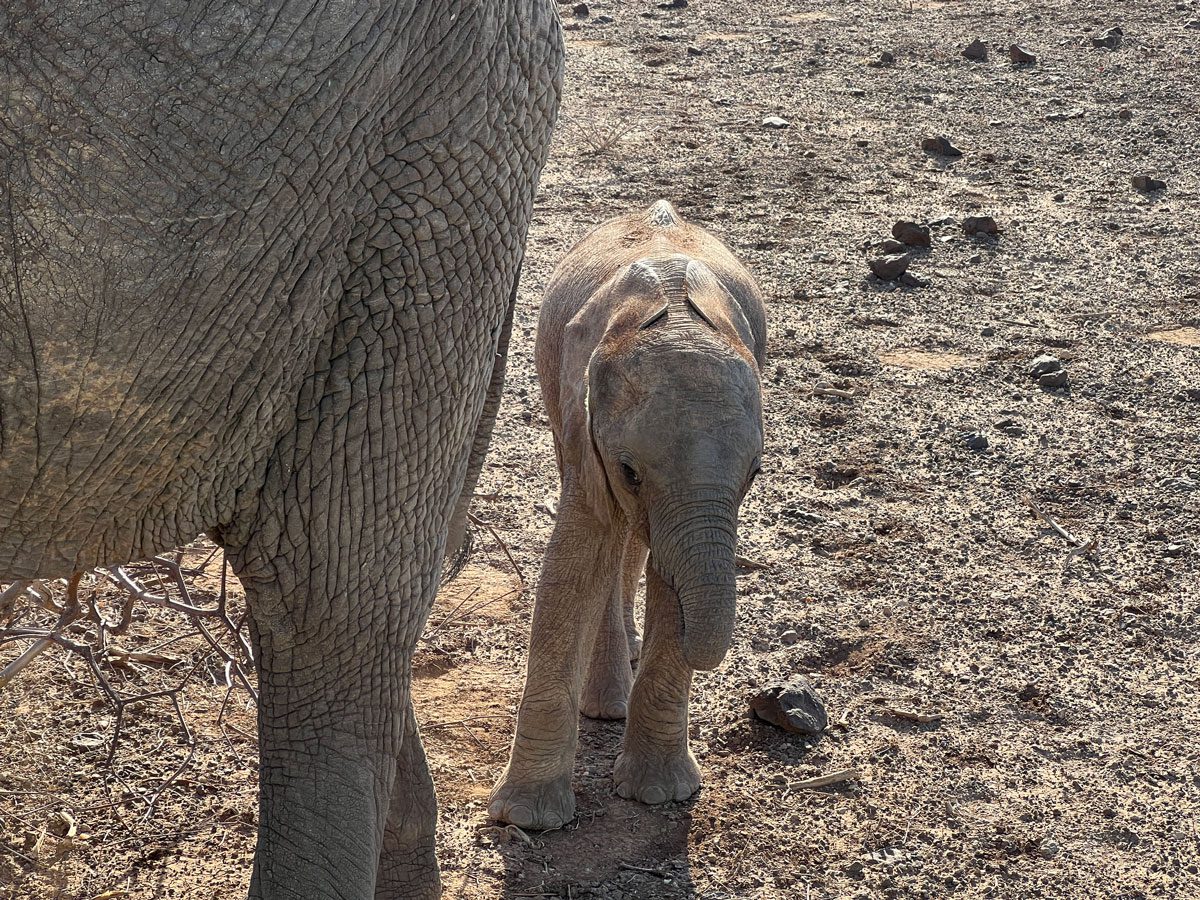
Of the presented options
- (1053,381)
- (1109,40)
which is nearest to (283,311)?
(1053,381)

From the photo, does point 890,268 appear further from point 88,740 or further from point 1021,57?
point 1021,57

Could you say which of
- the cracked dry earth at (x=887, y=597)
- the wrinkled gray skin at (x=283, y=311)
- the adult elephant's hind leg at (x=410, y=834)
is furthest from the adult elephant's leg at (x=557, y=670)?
the wrinkled gray skin at (x=283, y=311)

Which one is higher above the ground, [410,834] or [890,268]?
[890,268]

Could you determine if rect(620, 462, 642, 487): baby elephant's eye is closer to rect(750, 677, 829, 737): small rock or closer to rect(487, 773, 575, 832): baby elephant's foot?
rect(487, 773, 575, 832): baby elephant's foot

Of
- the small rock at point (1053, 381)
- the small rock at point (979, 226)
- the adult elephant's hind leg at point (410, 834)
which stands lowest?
the adult elephant's hind leg at point (410, 834)

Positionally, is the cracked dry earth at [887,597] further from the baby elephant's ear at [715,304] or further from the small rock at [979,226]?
the baby elephant's ear at [715,304]

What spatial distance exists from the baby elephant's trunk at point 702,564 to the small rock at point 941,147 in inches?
240

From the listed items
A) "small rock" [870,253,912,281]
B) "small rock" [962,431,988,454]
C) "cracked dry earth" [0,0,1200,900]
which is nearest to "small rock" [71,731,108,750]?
"cracked dry earth" [0,0,1200,900]

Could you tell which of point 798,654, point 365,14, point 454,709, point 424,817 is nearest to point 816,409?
point 798,654

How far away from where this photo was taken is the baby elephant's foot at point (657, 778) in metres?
3.85

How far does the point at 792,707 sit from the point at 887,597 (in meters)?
0.80

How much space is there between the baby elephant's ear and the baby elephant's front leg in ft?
1.99

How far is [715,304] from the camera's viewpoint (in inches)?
146

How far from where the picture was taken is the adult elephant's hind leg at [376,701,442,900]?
3.16 meters
